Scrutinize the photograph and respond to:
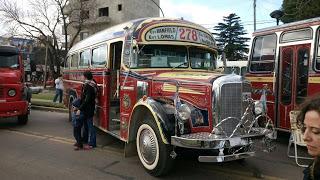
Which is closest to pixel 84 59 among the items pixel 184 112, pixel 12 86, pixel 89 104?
pixel 89 104

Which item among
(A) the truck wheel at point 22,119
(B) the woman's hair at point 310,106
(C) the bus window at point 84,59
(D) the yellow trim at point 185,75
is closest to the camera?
(B) the woman's hair at point 310,106

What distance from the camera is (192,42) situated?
8406 mm

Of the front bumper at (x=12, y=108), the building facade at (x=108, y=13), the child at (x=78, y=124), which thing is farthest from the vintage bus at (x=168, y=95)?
the building facade at (x=108, y=13)

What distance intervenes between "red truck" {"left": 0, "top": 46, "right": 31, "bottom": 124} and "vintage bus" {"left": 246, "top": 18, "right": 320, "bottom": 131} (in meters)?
6.80

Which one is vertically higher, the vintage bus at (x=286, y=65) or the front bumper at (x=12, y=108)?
the vintage bus at (x=286, y=65)

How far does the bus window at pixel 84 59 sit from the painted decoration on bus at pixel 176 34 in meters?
3.20

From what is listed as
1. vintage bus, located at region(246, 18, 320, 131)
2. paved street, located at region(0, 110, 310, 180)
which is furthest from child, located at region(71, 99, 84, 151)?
vintage bus, located at region(246, 18, 320, 131)

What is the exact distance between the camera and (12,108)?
40.2ft

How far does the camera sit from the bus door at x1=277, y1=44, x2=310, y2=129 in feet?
31.0

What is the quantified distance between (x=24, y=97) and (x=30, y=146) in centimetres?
347

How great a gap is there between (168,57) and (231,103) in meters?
2.09

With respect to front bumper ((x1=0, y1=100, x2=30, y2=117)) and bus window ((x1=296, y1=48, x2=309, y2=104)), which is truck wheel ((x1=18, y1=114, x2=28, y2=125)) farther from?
bus window ((x1=296, y1=48, x2=309, y2=104))

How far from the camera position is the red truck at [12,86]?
12.2 metres

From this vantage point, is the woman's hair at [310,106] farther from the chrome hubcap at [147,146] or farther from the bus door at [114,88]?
the bus door at [114,88]
